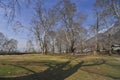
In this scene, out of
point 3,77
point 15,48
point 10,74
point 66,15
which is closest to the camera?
point 3,77

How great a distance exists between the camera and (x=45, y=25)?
6178 cm

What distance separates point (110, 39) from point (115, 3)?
18573mm

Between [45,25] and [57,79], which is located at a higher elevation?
[45,25]

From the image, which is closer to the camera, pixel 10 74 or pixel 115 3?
pixel 10 74

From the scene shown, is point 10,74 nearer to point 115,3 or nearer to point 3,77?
point 3,77

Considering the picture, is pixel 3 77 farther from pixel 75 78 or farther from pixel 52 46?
pixel 52 46

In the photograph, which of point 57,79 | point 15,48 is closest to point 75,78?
point 57,79

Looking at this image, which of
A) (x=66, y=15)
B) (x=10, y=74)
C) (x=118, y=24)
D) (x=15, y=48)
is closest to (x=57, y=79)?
(x=10, y=74)

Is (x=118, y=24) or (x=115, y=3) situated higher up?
(x=115, y=3)

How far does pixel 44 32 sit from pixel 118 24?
21021 mm

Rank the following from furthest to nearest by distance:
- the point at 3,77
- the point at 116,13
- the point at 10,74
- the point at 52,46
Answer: the point at 52,46, the point at 116,13, the point at 10,74, the point at 3,77

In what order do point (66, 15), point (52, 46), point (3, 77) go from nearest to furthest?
1. point (3, 77)
2. point (66, 15)
3. point (52, 46)

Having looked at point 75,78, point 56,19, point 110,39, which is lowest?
point 75,78

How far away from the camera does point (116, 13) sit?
153 feet
